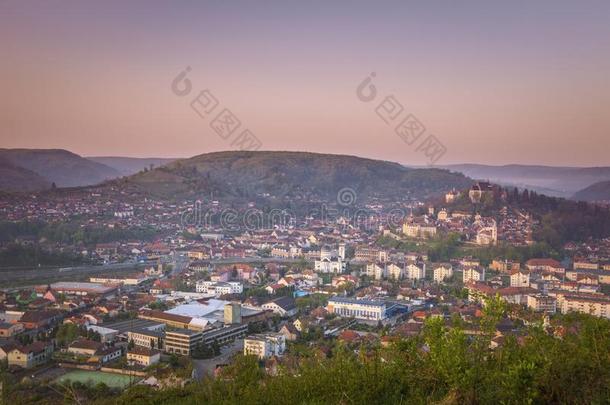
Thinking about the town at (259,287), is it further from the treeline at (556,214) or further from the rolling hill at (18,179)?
the rolling hill at (18,179)

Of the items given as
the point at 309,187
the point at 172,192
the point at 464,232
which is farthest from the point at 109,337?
the point at 309,187

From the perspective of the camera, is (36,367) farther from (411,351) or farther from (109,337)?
(411,351)

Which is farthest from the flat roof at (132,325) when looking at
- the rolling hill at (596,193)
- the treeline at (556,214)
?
the rolling hill at (596,193)

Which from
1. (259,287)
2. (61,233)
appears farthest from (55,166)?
(259,287)

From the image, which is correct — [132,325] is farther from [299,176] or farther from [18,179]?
[299,176]

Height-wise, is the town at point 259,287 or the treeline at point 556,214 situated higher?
the treeline at point 556,214

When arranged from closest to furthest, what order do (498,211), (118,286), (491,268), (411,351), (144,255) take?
(411,351) → (118,286) → (491,268) → (144,255) → (498,211)

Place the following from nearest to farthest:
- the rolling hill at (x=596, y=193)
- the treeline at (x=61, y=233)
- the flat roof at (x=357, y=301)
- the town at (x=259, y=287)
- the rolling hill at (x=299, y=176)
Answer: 1. the town at (x=259, y=287)
2. the flat roof at (x=357, y=301)
3. the treeline at (x=61, y=233)
4. the rolling hill at (x=596, y=193)
5. the rolling hill at (x=299, y=176)
